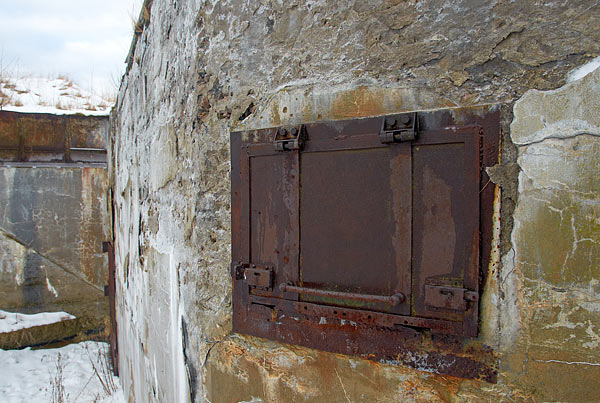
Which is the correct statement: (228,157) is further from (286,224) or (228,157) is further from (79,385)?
(79,385)

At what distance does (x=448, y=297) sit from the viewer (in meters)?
0.94

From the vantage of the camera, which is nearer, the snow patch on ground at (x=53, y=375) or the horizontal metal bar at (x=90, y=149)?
the snow patch on ground at (x=53, y=375)

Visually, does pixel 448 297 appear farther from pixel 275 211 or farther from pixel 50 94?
pixel 50 94

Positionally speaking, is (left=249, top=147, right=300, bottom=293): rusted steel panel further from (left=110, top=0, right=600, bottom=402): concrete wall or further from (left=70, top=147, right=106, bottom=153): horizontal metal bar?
(left=70, top=147, right=106, bottom=153): horizontal metal bar

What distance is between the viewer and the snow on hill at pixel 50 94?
871cm

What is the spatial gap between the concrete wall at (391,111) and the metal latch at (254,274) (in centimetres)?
10

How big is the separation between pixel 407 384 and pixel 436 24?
3.00 feet

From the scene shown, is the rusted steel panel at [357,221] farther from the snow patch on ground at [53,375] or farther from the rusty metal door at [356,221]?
the snow patch on ground at [53,375]

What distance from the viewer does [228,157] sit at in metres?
1.35

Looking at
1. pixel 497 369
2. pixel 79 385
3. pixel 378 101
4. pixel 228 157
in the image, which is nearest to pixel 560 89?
pixel 378 101

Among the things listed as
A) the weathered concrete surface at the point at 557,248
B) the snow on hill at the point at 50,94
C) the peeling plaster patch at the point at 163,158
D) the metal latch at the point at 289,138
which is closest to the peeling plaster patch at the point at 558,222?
the weathered concrete surface at the point at 557,248

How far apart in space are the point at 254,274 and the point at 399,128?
61 cm

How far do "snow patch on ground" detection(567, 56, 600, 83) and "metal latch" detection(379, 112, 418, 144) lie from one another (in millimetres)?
329

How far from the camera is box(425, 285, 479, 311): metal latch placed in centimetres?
92
